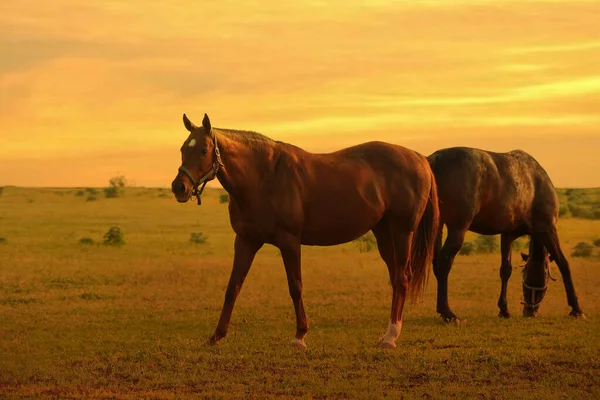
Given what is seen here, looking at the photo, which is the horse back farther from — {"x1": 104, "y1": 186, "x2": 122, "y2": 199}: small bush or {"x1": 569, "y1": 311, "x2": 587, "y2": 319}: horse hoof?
{"x1": 104, "y1": 186, "x2": 122, "y2": 199}: small bush

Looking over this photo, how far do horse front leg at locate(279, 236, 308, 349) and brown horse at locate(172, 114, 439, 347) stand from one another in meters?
0.01

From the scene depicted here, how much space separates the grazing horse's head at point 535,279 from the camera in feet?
44.8

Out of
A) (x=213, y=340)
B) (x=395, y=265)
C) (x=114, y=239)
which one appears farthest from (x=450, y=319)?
(x=114, y=239)

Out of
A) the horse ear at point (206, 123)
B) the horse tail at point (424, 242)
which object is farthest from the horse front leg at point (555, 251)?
the horse ear at point (206, 123)

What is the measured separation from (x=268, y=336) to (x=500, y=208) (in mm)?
3941

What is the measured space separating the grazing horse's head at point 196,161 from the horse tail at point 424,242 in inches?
117

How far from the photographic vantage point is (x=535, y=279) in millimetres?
13797

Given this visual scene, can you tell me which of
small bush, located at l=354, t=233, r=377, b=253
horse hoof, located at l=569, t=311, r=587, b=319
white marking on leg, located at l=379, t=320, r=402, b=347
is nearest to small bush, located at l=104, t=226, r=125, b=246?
small bush, located at l=354, t=233, r=377, b=253

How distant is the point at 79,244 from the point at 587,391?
2219 centimetres

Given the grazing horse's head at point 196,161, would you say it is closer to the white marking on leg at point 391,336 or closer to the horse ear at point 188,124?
the horse ear at point 188,124

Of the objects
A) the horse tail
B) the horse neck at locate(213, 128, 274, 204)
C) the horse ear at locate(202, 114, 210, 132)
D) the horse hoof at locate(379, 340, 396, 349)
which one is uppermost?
the horse ear at locate(202, 114, 210, 132)

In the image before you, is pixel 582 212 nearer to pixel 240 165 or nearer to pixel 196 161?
pixel 240 165

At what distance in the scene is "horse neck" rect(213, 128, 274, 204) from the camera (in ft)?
34.0

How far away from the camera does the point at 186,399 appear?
26.0ft
